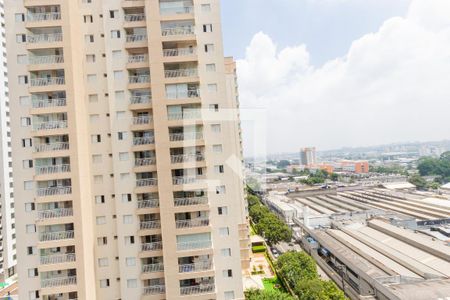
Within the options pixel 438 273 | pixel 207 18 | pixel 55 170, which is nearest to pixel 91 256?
pixel 55 170

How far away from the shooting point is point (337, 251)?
1012 centimetres

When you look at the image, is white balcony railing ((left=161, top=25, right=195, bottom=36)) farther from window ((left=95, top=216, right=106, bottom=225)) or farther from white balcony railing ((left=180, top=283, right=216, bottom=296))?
white balcony railing ((left=180, top=283, right=216, bottom=296))

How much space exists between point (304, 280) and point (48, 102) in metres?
6.64

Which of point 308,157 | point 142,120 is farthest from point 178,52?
point 308,157

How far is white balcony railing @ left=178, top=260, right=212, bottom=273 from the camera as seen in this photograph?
4.59 meters

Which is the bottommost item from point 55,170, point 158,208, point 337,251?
point 337,251

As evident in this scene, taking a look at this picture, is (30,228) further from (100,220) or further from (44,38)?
(44,38)

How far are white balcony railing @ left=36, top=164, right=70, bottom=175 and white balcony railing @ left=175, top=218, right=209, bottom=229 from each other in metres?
1.87

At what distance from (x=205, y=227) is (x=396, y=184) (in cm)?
2269

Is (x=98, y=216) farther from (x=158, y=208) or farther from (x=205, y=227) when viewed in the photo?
(x=205, y=227)

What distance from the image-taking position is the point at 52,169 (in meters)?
4.67

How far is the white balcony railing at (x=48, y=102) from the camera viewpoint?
4.70 meters

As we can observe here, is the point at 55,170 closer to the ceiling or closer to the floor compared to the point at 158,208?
closer to the ceiling

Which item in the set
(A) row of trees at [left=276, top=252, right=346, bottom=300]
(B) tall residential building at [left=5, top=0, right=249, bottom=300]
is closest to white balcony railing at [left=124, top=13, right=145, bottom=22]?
(B) tall residential building at [left=5, top=0, right=249, bottom=300]
